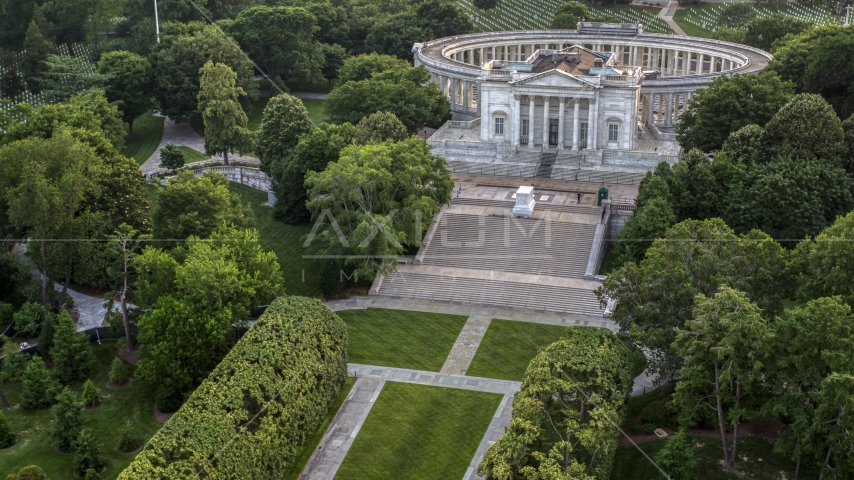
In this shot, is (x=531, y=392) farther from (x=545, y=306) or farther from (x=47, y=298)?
(x=47, y=298)

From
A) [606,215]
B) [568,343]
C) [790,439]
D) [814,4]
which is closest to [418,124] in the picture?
[606,215]

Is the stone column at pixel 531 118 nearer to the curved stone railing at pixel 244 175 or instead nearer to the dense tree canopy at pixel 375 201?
the dense tree canopy at pixel 375 201

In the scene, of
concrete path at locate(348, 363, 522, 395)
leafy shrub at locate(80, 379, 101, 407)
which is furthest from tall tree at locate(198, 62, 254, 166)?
leafy shrub at locate(80, 379, 101, 407)

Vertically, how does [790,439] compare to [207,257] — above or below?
below

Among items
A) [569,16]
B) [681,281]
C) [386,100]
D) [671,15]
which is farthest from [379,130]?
[671,15]

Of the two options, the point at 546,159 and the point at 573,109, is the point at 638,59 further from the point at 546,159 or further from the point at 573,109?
the point at 546,159

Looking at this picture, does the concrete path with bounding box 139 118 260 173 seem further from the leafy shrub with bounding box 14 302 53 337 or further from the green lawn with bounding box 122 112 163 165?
the leafy shrub with bounding box 14 302 53 337
